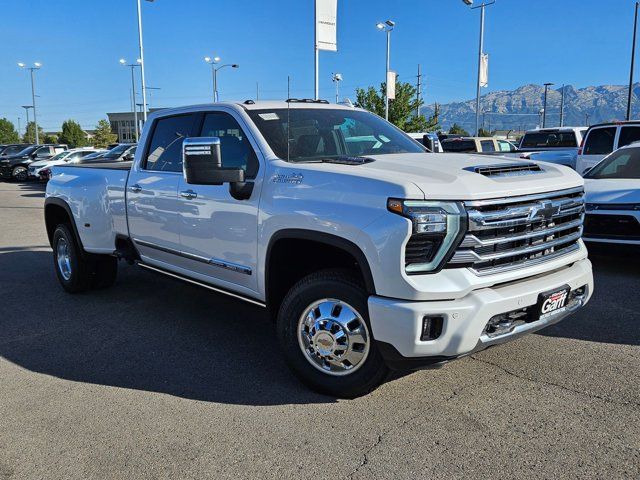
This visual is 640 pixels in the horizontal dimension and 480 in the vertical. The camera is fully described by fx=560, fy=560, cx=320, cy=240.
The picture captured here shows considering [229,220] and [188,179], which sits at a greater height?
[188,179]

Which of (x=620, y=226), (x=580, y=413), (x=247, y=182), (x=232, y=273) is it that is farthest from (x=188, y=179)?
(x=620, y=226)

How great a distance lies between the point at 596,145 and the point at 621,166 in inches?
177

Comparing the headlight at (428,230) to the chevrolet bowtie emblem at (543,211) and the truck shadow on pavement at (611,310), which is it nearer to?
the chevrolet bowtie emblem at (543,211)

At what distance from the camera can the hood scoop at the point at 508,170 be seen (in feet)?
11.1

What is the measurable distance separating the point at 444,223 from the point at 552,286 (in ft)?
2.99

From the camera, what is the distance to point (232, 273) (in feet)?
13.7

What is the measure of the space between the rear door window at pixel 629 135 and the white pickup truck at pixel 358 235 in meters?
8.62

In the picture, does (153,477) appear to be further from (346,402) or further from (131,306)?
(131,306)

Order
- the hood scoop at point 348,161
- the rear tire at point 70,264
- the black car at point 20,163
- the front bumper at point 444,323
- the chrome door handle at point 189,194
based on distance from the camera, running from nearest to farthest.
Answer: the front bumper at point 444,323 → the hood scoop at point 348,161 → the chrome door handle at point 189,194 → the rear tire at point 70,264 → the black car at point 20,163

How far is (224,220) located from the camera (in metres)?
4.13

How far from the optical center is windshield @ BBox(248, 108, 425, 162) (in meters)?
4.11

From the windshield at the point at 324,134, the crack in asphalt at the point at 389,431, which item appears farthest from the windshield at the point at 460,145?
the crack in asphalt at the point at 389,431

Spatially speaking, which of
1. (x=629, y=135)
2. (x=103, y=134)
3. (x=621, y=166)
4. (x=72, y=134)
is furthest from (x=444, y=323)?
(x=72, y=134)

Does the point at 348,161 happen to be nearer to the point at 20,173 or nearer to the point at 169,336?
the point at 169,336
